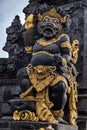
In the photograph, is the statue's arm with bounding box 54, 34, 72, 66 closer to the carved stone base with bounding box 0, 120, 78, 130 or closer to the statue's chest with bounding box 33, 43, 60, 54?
the statue's chest with bounding box 33, 43, 60, 54

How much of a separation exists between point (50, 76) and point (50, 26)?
146 centimetres

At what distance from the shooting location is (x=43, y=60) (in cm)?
952

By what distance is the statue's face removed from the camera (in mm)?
9922

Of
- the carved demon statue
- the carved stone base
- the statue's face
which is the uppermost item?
A: the statue's face

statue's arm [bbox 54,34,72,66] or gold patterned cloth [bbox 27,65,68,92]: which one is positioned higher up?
statue's arm [bbox 54,34,72,66]

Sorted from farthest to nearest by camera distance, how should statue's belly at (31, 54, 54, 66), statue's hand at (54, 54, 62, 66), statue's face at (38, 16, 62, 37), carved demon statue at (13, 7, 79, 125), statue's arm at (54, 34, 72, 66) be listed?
statue's face at (38, 16, 62, 37)
statue's arm at (54, 34, 72, 66)
statue's belly at (31, 54, 54, 66)
statue's hand at (54, 54, 62, 66)
carved demon statue at (13, 7, 79, 125)

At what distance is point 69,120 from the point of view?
9.59 metres

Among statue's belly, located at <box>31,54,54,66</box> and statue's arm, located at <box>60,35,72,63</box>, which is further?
statue's arm, located at <box>60,35,72,63</box>

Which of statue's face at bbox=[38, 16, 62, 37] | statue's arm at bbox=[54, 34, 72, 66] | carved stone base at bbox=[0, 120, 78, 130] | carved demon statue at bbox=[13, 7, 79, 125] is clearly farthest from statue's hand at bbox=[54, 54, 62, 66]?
carved stone base at bbox=[0, 120, 78, 130]

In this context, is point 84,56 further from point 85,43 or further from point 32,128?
point 32,128

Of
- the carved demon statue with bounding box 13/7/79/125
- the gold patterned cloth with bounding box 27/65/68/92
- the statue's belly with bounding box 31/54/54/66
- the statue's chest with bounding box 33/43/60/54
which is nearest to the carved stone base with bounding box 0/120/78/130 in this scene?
the carved demon statue with bounding box 13/7/79/125

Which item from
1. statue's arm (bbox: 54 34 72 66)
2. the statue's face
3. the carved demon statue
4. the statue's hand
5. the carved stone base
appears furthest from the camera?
the statue's face

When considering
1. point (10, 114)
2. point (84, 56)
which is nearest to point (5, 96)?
point (10, 114)

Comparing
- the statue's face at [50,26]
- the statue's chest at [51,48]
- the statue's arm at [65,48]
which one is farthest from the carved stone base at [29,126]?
the statue's face at [50,26]
